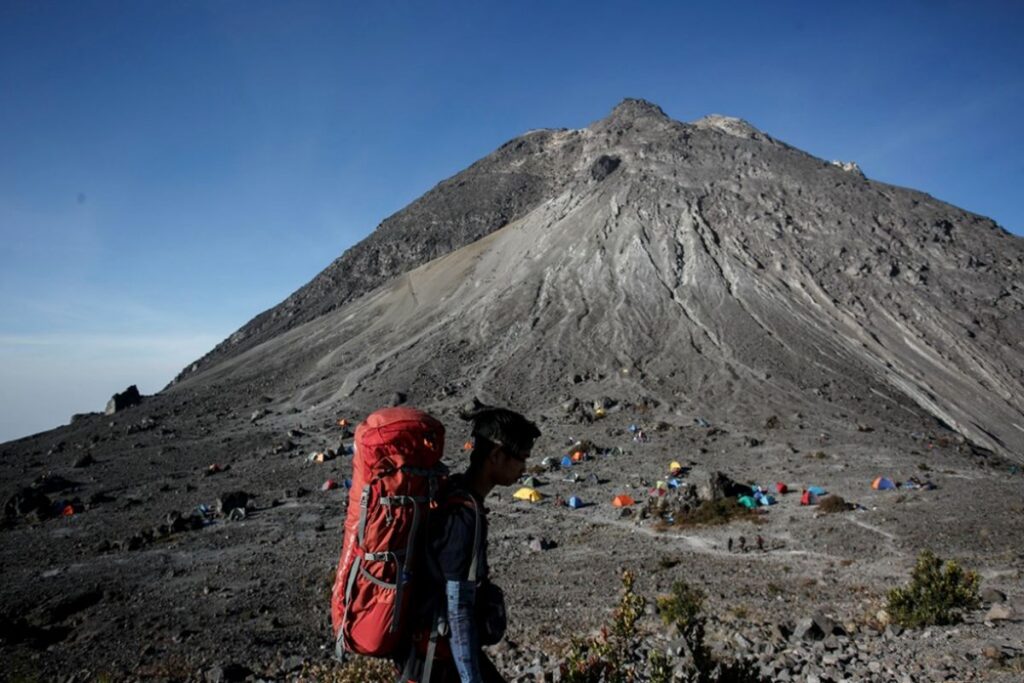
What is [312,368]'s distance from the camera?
42.1m

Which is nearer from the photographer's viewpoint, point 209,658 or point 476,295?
point 209,658

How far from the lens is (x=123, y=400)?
40406 mm

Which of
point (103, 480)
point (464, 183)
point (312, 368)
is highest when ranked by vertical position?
point (464, 183)

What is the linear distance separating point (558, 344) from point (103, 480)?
22597mm

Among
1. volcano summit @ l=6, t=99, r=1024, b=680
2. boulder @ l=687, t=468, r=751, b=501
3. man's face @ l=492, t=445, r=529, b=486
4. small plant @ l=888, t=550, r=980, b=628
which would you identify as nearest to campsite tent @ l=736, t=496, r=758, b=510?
boulder @ l=687, t=468, r=751, b=501

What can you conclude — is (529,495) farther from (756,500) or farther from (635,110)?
(635,110)

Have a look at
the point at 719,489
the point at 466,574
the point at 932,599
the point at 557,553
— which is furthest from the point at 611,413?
the point at 466,574

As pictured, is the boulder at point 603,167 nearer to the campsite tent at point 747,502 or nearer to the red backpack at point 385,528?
the campsite tent at point 747,502

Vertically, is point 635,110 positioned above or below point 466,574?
above

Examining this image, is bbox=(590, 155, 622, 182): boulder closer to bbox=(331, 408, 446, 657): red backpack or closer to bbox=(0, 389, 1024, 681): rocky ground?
bbox=(0, 389, 1024, 681): rocky ground

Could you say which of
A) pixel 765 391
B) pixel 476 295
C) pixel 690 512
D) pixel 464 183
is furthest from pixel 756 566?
pixel 464 183

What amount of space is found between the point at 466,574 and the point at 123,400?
44975 millimetres

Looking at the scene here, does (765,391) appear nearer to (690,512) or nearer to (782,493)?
(782,493)

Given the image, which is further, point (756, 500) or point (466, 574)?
point (756, 500)
